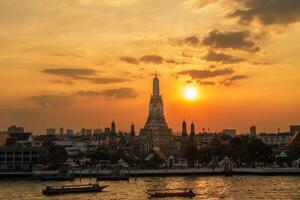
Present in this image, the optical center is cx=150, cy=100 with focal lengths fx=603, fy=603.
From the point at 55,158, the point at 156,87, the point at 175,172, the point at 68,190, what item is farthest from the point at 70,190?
the point at 156,87

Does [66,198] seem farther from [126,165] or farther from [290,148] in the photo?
[290,148]

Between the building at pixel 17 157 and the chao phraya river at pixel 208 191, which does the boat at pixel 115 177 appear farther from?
the building at pixel 17 157

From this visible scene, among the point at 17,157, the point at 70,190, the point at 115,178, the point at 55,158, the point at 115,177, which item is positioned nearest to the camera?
the point at 70,190

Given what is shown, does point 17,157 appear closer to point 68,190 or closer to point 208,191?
point 68,190

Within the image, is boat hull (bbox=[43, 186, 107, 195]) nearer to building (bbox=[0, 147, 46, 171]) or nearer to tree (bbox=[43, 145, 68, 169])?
tree (bbox=[43, 145, 68, 169])

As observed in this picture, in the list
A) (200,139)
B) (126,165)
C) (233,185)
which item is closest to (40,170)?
(126,165)

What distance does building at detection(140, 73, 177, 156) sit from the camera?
491 feet

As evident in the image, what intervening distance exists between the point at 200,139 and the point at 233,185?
123m

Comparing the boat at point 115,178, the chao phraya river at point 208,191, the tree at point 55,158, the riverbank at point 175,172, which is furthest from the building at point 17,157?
the chao phraya river at point 208,191

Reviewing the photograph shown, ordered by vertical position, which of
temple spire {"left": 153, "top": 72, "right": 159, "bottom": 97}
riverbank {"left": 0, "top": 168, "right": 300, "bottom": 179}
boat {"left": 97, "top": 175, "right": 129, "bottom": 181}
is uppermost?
temple spire {"left": 153, "top": 72, "right": 159, "bottom": 97}

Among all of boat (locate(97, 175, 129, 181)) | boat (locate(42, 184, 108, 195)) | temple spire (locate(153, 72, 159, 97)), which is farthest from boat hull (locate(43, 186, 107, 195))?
temple spire (locate(153, 72, 159, 97))

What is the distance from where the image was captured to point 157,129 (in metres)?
153

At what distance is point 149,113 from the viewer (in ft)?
518

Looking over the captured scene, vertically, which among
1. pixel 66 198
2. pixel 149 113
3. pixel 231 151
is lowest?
pixel 66 198
